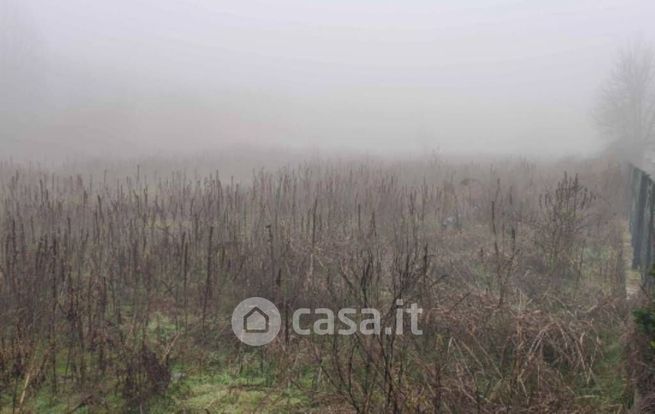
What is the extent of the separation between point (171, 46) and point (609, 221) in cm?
6915

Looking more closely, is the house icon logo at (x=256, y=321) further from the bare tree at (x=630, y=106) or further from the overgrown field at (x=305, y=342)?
the bare tree at (x=630, y=106)

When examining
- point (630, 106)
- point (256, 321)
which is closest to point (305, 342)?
point (256, 321)

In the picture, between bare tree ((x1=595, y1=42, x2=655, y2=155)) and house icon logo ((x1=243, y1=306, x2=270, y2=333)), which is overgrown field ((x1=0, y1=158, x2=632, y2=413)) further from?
bare tree ((x1=595, y1=42, x2=655, y2=155))

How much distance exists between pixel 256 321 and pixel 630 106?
1198 inches

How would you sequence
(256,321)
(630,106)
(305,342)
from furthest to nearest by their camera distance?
(630,106), (256,321), (305,342)

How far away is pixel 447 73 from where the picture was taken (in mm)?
85938

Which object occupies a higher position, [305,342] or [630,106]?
[630,106]

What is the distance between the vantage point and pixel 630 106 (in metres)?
28.4

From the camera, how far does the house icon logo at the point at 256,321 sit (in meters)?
4.11

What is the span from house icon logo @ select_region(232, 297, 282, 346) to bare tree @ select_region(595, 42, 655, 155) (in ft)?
89.7

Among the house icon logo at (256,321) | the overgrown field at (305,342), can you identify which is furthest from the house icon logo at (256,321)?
the overgrown field at (305,342)

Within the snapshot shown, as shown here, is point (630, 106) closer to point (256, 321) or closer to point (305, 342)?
point (256, 321)

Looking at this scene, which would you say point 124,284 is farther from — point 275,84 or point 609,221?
point 275,84

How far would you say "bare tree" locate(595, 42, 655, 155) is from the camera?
27.4 m
